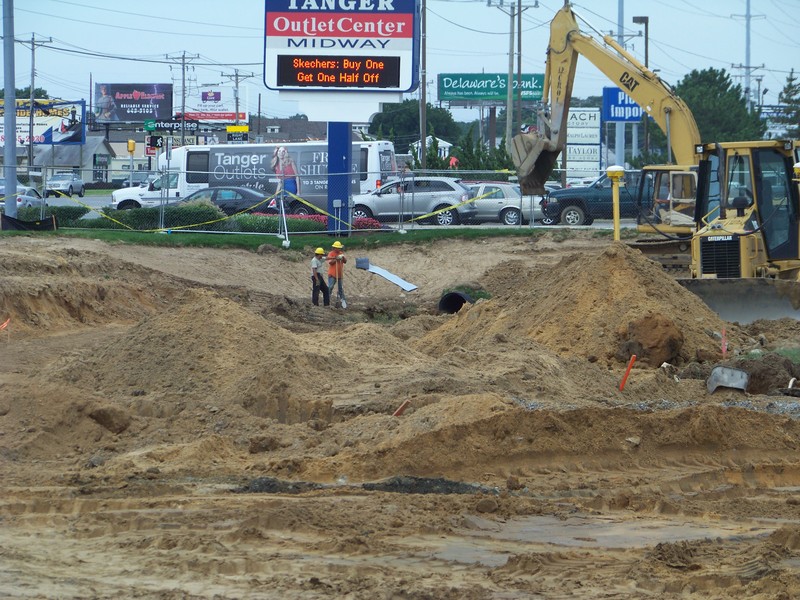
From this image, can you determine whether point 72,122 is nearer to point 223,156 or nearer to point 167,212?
point 223,156

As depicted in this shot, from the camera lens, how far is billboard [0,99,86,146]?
71.9 metres

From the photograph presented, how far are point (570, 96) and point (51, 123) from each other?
209ft

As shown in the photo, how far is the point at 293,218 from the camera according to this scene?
1126 inches

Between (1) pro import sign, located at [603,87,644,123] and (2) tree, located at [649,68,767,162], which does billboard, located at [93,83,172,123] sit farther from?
A: (1) pro import sign, located at [603,87,644,123]

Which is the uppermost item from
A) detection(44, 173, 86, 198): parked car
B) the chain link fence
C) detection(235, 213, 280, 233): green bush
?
detection(44, 173, 86, 198): parked car

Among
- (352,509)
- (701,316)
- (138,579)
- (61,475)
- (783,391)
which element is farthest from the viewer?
(701,316)

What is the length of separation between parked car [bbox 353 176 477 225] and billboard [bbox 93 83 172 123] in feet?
210

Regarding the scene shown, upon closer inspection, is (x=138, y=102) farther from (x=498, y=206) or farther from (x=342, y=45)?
(x=342, y=45)

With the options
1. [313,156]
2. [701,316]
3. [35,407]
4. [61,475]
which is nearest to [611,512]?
[61,475]

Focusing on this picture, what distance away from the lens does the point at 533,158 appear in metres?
19.8

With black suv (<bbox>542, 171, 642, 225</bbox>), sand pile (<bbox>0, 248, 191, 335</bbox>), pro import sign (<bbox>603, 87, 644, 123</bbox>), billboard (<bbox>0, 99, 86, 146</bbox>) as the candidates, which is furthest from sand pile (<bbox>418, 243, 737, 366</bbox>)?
billboard (<bbox>0, 99, 86, 146</bbox>)

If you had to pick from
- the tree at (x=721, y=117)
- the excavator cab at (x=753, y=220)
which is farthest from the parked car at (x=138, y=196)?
the tree at (x=721, y=117)

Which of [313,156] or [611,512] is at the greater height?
[313,156]

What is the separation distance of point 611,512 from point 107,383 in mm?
6440
